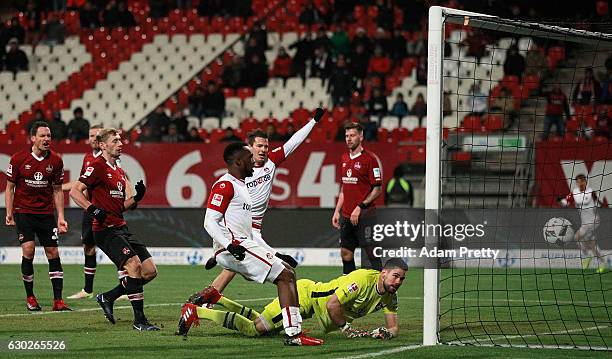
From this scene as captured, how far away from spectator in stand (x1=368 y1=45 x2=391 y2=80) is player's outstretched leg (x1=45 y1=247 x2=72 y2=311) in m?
15.0

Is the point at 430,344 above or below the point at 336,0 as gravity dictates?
below

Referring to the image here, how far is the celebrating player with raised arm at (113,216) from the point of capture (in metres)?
11.3

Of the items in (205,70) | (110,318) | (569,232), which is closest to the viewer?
(110,318)

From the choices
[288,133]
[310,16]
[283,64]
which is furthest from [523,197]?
[310,16]

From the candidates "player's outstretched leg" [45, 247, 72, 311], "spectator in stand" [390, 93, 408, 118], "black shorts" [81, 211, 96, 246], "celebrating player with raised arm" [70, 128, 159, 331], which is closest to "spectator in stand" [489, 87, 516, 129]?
"spectator in stand" [390, 93, 408, 118]

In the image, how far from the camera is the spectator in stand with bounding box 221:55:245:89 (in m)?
28.2

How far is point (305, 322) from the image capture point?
39.2ft

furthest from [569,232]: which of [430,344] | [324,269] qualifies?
[430,344]

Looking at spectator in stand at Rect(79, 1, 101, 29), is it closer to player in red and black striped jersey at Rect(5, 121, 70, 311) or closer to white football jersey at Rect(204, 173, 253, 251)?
player in red and black striped jersey at Rect(5, 121, 70, 311)

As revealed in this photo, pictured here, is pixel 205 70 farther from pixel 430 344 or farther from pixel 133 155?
pixel 430 344

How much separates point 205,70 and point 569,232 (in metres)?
12.9

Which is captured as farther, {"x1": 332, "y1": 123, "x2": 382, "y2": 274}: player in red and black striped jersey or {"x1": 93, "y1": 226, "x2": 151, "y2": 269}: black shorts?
{"x1": 332, "y1": 123, "x2": 382, "y2": 274}: player in red and black striped jersey

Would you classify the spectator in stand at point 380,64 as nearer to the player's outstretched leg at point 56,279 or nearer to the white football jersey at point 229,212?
the player's outstretched leg at point 56,279

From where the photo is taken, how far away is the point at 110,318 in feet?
37.4
